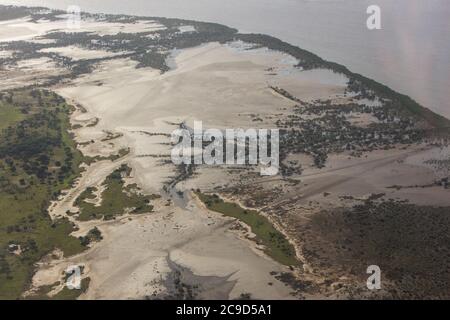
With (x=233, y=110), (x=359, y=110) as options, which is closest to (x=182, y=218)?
(x=233, y=110)

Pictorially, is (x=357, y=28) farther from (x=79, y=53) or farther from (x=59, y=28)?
(x=59, y=28)

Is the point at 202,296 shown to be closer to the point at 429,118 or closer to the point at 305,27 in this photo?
the point at 429,118

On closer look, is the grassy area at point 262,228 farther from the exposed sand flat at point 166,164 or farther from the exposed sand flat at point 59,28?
the exposed sand flat at point 59,28

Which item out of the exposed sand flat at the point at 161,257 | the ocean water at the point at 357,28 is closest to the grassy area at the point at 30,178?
the exposed sand flat at the point at 161,257

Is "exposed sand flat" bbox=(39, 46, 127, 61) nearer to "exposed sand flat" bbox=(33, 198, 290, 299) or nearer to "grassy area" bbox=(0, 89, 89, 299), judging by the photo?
"grassy area" bbox=(0, 89, 89, 299)

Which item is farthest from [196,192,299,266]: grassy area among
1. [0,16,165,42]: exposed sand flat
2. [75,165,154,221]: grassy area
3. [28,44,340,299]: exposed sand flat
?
[0,16,165,42]: exposed sand flat

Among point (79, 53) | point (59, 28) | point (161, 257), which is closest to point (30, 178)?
point (161, 257)
